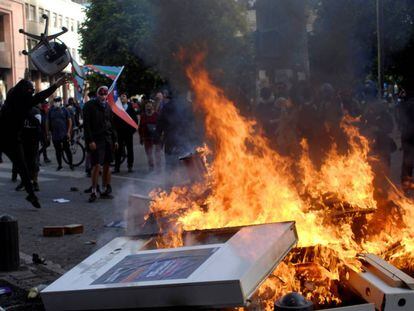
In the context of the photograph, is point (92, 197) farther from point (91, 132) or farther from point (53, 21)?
point (53, 21)

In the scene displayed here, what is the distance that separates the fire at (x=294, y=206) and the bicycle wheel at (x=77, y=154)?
33.2 feet

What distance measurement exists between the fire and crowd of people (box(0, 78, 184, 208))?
11.1ft

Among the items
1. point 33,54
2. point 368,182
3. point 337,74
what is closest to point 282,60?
point 337,74

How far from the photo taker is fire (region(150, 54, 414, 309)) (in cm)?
452

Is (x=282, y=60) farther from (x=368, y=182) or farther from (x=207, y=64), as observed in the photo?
(x=368, y=182)

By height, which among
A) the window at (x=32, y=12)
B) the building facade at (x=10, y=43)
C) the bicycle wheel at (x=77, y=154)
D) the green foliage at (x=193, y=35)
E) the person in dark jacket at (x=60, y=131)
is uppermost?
the window at (x=32, y=12)

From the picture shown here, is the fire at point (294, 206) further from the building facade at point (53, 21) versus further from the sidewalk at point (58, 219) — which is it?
the building facade at point (53, 21)

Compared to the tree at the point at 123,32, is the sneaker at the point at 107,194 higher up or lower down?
lower down

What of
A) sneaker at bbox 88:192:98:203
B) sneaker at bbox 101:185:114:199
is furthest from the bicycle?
sneaker at bbox 88:192:98:203

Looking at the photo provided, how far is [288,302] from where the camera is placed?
3.58m

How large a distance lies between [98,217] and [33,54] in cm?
251

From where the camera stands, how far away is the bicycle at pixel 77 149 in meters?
15.9

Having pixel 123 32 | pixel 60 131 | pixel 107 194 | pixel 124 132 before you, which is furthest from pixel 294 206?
pixel 60 131

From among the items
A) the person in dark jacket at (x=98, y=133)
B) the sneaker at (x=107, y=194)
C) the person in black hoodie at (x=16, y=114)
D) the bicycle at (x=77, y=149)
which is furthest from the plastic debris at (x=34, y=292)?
the bicycle at (x=77, y=149)
